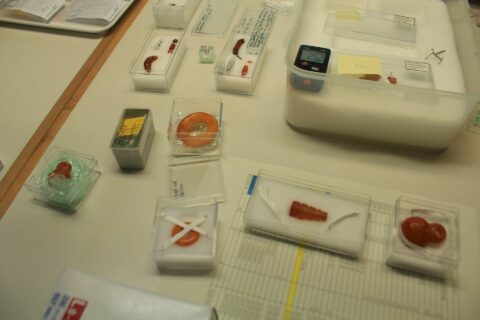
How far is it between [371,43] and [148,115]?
0.56m

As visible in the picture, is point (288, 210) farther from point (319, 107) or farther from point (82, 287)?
point (82, 287)

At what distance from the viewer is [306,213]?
0.75 m

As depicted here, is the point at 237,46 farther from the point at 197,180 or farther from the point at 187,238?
the point at 187,238

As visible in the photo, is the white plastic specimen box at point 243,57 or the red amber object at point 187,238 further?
the white plastic specimen box at point 243,57

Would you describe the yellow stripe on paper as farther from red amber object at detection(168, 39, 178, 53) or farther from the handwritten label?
red amber object at detection(168, 39, 178, 53)

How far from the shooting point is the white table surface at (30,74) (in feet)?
3.21

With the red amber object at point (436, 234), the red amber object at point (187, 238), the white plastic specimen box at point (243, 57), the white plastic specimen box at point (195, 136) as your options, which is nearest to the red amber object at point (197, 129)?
the white plastic specimen box at point (195, 136)

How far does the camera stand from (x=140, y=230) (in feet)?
2.58

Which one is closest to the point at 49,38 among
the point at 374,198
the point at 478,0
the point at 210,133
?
the point at 210,133

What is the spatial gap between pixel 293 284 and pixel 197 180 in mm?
303

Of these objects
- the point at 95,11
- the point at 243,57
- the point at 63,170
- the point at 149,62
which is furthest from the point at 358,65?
the point at 95,11

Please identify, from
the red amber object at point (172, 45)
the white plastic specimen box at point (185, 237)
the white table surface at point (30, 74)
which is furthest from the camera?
the red amber object at point (172, 45)

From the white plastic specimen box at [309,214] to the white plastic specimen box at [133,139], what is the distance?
0.85 ft

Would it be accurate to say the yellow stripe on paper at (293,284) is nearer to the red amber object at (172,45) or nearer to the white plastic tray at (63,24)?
→ the red amber object at (172,45)
